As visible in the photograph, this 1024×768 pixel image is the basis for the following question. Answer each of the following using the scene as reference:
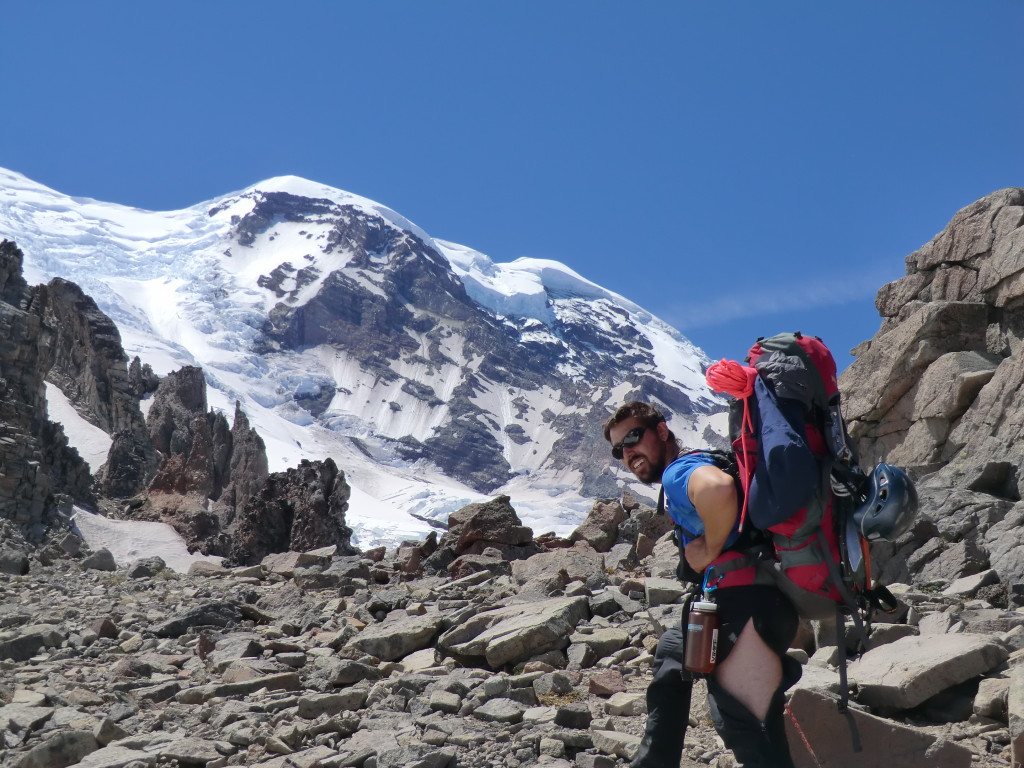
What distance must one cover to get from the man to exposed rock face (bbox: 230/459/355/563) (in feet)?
109

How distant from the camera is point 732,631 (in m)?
3.77

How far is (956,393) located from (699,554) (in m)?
11.4

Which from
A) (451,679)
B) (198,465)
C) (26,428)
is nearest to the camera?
(451,679)

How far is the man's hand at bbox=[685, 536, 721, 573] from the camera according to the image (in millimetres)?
3791

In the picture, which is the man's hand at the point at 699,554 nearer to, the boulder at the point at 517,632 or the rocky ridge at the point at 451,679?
the rocky ridge at the point at 451,679

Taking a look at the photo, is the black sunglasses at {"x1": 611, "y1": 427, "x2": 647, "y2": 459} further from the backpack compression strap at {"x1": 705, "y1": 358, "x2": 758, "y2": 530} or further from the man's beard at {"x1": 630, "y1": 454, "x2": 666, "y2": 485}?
the backpack compression strap at {"x1": 705, "y1": 358, "x2": 758, "y2": 530}

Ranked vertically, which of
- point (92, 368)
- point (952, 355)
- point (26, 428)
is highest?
point (92, 368)

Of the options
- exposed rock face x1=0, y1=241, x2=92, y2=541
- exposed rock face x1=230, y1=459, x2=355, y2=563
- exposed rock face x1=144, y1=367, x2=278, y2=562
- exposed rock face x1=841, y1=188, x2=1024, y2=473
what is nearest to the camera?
exposed rock face x1=841, y1=188, x2=1024, y2=473

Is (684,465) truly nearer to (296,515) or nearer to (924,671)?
(924,671)

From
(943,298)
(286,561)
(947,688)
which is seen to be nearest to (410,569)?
(286,561)

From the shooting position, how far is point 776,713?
12.1ft

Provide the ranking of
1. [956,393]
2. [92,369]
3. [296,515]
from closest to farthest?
[956,393] < [296,515] < [92,369]

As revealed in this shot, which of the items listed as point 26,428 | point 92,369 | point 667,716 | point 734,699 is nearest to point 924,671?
point 667,716

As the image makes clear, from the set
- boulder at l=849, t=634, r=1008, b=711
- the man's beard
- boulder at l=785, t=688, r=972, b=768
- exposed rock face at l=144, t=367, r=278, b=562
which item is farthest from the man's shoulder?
exposed rock face at l=144, t=367, r=278, b=562
